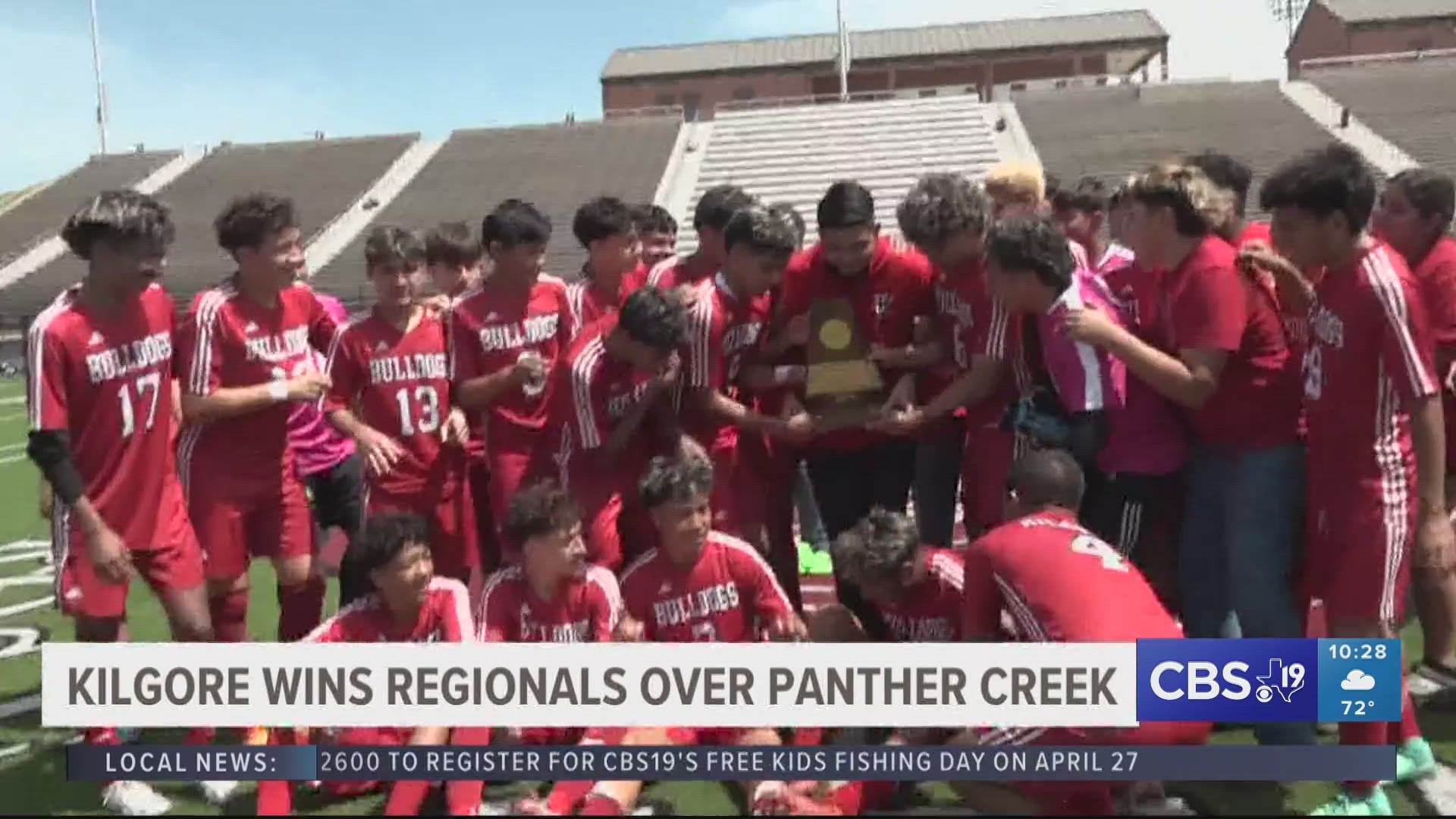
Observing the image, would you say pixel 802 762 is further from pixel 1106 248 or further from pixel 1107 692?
pixel 1106 248

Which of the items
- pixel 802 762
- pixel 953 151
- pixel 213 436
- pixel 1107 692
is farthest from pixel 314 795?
pixel 953 151

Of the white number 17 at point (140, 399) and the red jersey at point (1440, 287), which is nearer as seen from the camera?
the white number 17 at point (140, 399)

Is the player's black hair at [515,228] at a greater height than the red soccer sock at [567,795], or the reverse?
the player's black hair at [515,228]

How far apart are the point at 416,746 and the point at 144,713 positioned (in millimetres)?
931

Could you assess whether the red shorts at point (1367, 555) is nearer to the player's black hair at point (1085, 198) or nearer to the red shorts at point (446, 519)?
the player's black hair at point (1085, 198)

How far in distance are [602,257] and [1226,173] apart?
231 centimetres

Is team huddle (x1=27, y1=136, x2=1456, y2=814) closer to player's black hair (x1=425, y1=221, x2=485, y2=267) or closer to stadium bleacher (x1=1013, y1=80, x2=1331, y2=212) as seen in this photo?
player's black hair (x1=425, y1=221, x2=485, y2=267)

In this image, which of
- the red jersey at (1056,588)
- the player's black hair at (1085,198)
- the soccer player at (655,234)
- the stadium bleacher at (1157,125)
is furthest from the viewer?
the stadium bleacher at (1157,125)

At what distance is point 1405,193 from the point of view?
13.5ft

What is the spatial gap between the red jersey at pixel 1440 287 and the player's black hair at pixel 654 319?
264 cm

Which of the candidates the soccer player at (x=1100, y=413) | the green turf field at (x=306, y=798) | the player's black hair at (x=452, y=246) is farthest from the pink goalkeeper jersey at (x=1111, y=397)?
the player's black hair at (x=452, y=246)

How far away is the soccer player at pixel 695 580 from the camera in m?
3.69

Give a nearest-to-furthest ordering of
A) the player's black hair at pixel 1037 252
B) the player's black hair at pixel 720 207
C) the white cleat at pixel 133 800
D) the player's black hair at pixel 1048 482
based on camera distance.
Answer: the player's black hair at pixel 1048 482 < the player's black hair at pixel 1037 252 < the white cleat at pixel 133 800 < the player's black hair at pixel 720 207

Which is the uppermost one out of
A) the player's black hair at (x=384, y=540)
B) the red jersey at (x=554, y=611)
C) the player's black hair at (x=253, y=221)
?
the player's black hair at (x=253, y=221)
